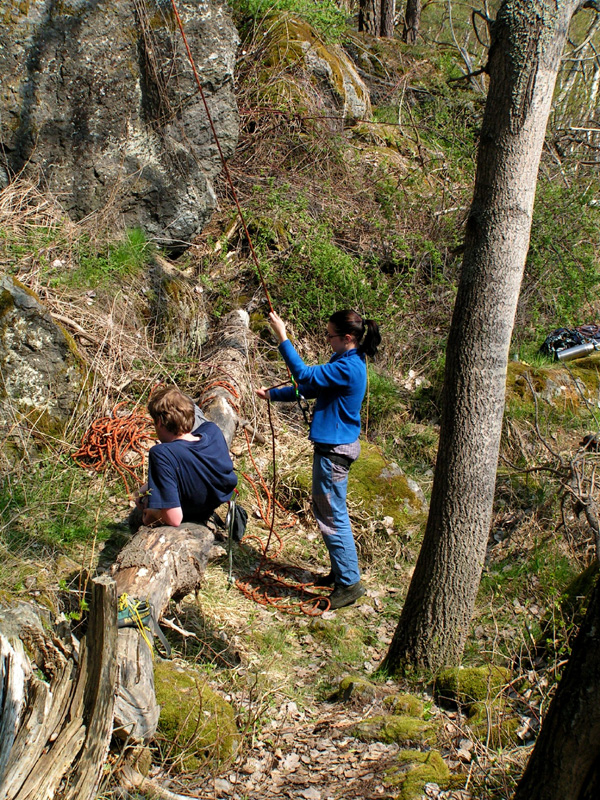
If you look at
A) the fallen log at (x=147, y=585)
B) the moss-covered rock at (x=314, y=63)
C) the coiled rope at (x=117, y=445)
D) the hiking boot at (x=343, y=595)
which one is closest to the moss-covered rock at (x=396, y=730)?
the fallen log at (x=147, y=585)

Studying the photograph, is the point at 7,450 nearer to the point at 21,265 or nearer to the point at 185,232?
the point at 21,265

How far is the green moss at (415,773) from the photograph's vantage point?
2.91m

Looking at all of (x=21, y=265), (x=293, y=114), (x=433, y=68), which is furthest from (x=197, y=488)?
(x=433, y=68)

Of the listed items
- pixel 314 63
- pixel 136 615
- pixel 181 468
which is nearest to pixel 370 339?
pixel 181 468

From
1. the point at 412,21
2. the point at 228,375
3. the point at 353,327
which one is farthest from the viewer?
the point at 412,21

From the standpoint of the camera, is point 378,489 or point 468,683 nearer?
point 468,683

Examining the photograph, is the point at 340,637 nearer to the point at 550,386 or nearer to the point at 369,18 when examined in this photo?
the point at 550,386

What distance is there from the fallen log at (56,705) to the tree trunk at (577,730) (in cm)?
169

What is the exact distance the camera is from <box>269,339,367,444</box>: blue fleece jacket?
4609 millimetres

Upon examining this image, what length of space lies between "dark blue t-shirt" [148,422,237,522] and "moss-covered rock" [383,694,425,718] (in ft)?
5.07

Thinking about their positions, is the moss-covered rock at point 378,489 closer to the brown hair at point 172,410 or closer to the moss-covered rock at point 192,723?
the brown hair at point 172,410

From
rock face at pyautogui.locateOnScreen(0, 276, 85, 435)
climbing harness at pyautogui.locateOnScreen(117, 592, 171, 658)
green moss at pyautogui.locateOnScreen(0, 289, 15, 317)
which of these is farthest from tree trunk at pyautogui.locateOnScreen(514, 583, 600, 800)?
green moss at pyautogui.locateOnScreen(0, 289, 15, 317)

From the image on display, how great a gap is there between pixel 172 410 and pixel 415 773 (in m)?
2.32

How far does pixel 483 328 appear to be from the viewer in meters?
3.73
